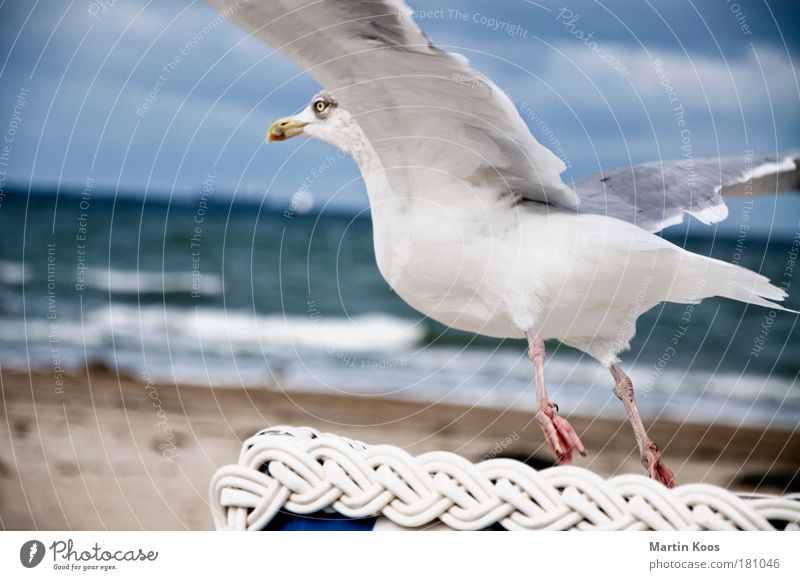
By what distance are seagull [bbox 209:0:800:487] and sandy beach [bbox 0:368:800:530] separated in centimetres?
41

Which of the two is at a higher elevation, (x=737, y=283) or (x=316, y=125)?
(x=316, y=125)

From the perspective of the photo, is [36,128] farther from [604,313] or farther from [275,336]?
[275,336]

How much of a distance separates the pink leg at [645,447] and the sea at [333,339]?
418 millimetres

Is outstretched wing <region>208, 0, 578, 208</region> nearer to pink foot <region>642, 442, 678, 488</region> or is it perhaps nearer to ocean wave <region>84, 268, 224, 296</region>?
pink foot <region>642, 442, 678, 488</region>

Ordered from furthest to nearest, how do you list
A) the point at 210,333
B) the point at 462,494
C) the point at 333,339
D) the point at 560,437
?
the point at 210,333, the point at 333,339, the point at 560,437, the point at 462,494

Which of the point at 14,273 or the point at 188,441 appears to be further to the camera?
the point at 14,273

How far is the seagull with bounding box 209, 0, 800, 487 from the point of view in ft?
3.61

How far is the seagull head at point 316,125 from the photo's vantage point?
1201 mm

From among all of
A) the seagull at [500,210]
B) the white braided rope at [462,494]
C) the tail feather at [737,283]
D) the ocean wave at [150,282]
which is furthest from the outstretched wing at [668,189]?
the ocean wave at [150,282]

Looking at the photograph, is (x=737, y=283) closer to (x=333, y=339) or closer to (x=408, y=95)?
(x=408, y=95)

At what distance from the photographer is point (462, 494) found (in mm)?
711

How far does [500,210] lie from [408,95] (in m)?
0.21

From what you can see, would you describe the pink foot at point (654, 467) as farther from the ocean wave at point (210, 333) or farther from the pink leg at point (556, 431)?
the ocean wave at point (210, 333)

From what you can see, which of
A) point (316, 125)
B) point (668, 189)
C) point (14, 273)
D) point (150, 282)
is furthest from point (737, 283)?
point (150, 282)
